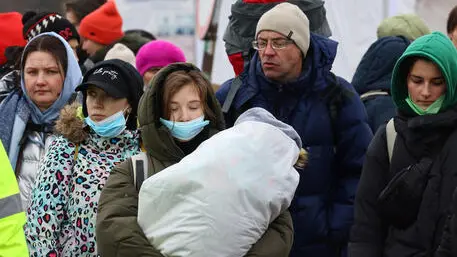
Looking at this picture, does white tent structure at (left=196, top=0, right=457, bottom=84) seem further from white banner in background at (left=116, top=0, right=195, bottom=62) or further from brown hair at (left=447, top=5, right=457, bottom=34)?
white banner in background at (left=116, top=0, right=195, bottom=62)

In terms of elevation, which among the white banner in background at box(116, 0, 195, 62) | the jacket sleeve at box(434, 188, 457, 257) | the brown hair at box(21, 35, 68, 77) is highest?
the brown hair at box(21, 35, 68, 77)

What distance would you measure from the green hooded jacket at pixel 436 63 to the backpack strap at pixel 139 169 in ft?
4.68

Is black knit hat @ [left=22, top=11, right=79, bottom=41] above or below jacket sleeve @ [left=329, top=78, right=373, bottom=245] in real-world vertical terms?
above

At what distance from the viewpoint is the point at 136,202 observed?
19.5 ft

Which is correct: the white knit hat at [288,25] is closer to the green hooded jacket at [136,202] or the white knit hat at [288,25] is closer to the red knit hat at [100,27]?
the green hooded jacket at [136,202]

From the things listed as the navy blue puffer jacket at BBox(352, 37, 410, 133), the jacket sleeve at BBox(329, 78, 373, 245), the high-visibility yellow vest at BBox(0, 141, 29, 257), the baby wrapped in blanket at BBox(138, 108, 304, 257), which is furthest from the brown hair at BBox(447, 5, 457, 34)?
the high-visibility yellow vest at BBox(0, 141, 29, 257)

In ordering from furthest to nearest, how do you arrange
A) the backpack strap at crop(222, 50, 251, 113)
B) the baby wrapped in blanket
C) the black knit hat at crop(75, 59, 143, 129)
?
1. the backpack strap at crop(222, 50, 251, 113)
2. the black knit hat at crop(75, 59, 143, 129)
3. the baby wrapped in blanket

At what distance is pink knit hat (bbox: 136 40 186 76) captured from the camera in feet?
33.4

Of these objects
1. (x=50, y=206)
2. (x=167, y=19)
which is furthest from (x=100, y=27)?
(x=50, y=206)

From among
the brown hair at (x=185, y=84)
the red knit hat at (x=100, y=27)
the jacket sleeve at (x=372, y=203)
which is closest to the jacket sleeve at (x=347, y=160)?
the jacket sleeve at (x=372, y=203)

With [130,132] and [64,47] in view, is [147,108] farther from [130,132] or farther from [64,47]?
[64,47]

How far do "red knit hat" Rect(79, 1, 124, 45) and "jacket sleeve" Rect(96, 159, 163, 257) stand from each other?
5368 mm

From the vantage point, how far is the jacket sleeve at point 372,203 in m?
6.63

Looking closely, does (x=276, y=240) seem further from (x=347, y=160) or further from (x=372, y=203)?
(x=347, y=160)
